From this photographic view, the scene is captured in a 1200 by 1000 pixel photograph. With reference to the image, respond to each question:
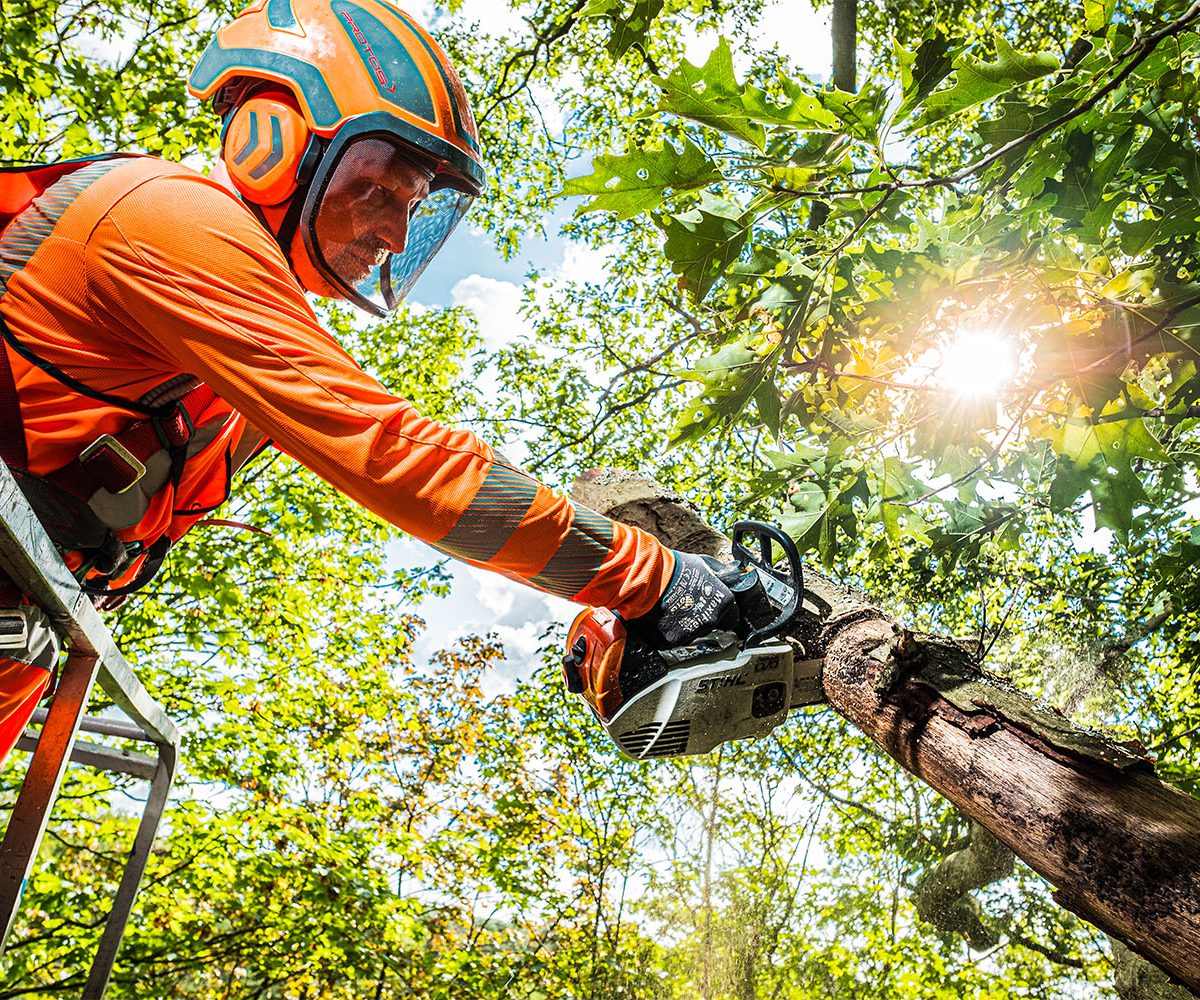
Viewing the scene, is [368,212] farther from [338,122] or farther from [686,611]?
[686,611]

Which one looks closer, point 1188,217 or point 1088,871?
point 1088,871

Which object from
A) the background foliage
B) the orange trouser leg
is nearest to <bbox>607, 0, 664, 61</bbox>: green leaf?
the background foliage

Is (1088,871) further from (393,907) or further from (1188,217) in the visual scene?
(393,907)

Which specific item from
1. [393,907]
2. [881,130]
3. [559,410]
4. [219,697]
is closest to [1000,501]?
[881,130]

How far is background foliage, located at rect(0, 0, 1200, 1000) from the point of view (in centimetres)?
212

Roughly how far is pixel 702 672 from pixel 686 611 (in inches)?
6.0

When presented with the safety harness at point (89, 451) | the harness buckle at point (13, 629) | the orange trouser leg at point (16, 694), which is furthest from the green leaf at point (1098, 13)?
the orange trouser leg at point (16, 694)

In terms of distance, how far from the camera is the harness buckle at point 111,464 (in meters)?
1.50

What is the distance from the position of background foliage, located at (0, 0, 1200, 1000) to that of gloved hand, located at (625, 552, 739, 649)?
37.0 inches

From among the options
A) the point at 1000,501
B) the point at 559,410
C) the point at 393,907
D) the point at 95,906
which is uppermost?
the point at 559,410

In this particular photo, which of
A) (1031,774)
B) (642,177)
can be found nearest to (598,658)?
(1031,774)

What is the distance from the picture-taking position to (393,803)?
35.6ft

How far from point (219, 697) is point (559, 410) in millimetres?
5504

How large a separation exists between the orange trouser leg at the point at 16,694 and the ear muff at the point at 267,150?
1209 millimetres
